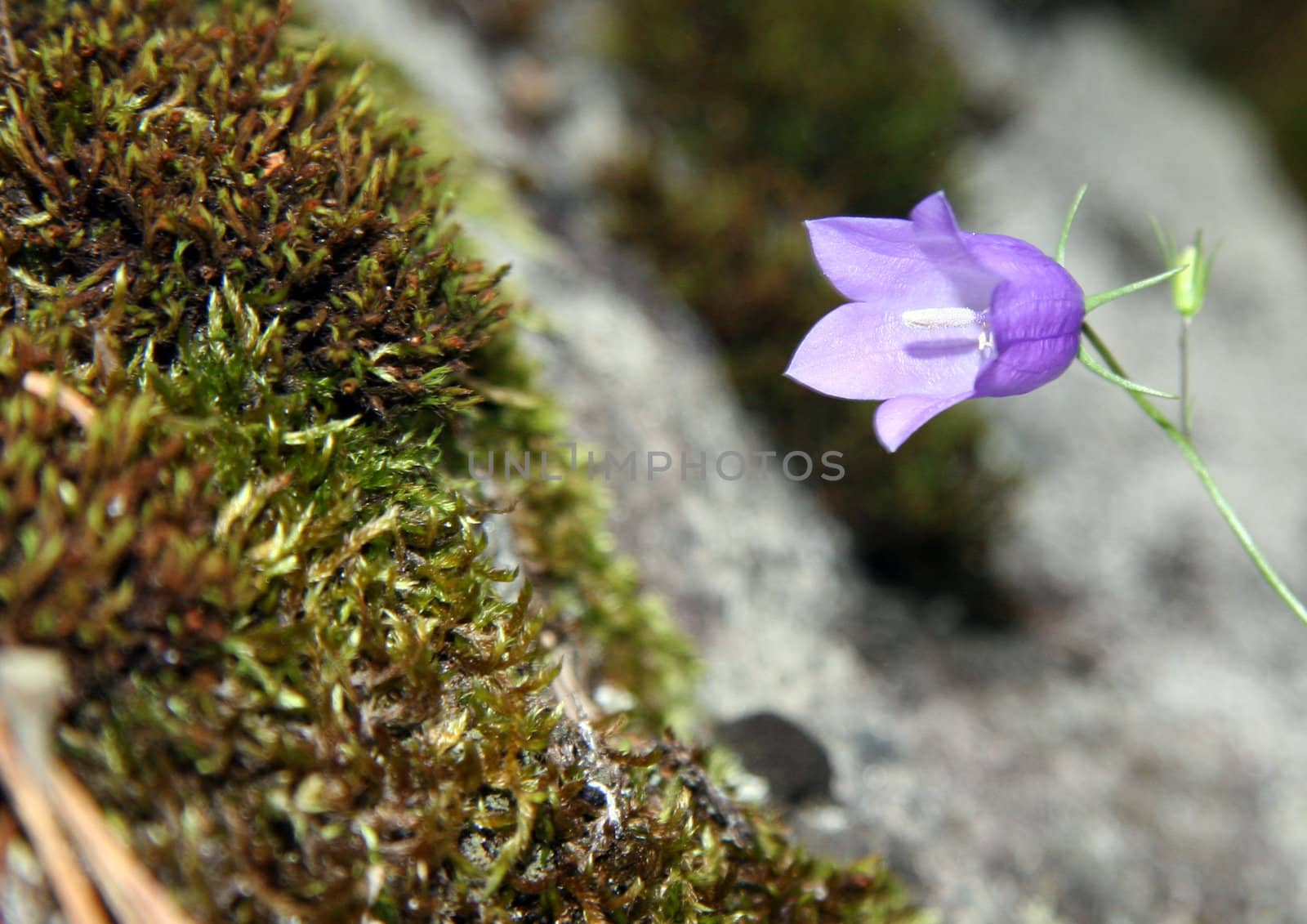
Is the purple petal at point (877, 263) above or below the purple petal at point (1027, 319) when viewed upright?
above

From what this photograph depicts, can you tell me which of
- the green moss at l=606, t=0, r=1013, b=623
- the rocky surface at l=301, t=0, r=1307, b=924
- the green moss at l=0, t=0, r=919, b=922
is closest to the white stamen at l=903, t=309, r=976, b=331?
the green moss at l=0, t=0, r=919, b=922

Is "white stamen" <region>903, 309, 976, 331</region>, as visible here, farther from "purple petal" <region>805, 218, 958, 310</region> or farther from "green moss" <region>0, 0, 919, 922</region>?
"green moss" <region>0, 0, 919, 922</region>

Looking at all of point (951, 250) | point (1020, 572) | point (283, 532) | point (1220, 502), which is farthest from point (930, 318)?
point (1020, 572)

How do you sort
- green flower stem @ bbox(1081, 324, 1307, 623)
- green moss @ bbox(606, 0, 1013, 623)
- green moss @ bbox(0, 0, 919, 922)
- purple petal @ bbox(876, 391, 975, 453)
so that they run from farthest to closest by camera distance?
green moss @ bbox(606, 0, 1013, 623)
green flower stem @ bbox(1081, 324, 1307, 623)
purple petal @ bbox(876, 391, 975, 453)
green moss @ bbox(0, 0, 919, 922)

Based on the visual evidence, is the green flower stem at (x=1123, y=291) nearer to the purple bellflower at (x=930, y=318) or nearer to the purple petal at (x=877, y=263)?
the purple bellflower at (x=930, y=318)

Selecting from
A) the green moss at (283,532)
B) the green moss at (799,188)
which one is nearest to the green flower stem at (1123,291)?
the green moss at (283,532)

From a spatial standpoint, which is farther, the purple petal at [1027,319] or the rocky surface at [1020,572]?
the rocky surface at [1020,572]

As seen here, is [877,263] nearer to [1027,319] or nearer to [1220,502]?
[1027,319]
